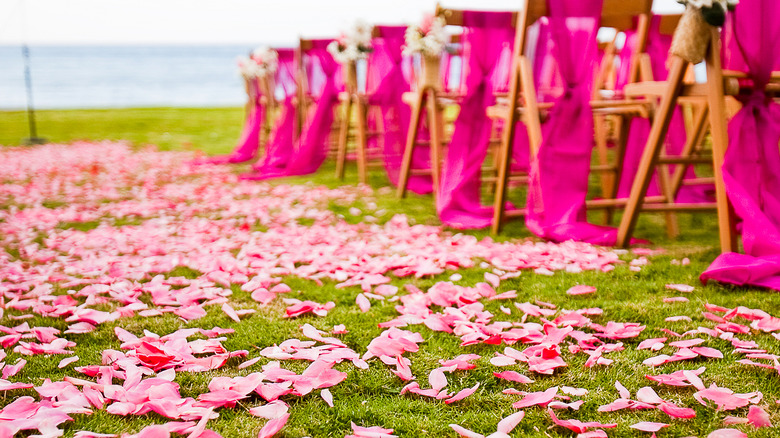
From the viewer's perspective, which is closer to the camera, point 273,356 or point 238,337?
point 273,356

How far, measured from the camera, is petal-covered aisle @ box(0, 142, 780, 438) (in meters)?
1.40

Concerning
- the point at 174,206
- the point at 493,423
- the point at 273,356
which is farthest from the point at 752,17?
the point at 174,206

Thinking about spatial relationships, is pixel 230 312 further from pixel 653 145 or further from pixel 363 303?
pixel 653 145

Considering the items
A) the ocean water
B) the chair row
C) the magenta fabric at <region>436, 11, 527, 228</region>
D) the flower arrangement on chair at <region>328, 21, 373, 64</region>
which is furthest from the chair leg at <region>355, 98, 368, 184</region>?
the ocean water

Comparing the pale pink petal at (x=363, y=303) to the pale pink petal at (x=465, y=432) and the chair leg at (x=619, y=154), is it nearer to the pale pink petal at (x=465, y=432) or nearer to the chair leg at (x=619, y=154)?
the pale pink petal at (x=465, y=432)

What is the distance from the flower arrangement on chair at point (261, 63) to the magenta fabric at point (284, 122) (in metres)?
0.18

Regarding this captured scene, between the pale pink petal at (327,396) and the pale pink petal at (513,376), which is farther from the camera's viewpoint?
the pale pink petal at (513,376)

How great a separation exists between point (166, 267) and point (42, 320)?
2.33ft

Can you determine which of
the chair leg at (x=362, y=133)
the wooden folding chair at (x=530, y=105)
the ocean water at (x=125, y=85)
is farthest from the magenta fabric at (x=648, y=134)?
the ocean water at (x=125, y=85)

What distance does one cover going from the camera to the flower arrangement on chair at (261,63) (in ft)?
22.4

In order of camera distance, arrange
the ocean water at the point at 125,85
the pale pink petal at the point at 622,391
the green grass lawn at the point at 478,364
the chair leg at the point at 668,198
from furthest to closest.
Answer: the ocean water at the point at 125,85, the chair leg at the point at 668,198, the pale pink petal at the point at 622,391, the green grass lawn at the point at 478,364

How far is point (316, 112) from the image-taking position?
6.01 metres

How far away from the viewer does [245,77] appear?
7.89m

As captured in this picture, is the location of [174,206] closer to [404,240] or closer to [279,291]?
[404,240]
